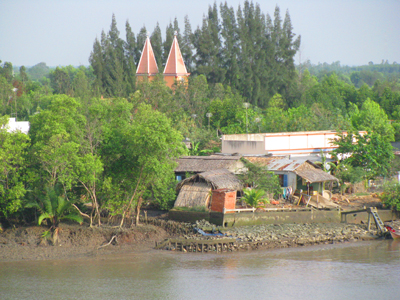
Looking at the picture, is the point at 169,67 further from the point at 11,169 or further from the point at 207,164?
the point at 11,169

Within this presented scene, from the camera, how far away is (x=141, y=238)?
18.4m

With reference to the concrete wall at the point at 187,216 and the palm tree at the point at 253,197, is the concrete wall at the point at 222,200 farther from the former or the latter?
the palm tree at the point at 253,197

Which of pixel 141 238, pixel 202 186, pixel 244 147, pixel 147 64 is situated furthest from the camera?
pixel 147 64

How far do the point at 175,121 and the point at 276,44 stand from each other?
22.2m

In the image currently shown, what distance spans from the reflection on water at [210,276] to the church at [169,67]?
28.5 metres

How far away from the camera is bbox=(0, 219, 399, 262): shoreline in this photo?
1695 centimetres

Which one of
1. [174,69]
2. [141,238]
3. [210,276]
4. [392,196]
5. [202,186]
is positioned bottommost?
[210,276]

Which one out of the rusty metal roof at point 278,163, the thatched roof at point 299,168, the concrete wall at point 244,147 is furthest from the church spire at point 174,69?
the thatched roof at point 299,168

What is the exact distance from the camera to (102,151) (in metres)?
18.3

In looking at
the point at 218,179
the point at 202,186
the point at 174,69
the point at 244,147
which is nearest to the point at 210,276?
the point at 202,186

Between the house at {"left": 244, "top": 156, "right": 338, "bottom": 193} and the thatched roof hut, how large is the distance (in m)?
2.26

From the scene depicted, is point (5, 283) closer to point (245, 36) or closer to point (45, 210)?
point (45, 210)

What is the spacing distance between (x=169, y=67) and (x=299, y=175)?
25.6 meters

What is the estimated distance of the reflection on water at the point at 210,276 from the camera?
13.6 metres
